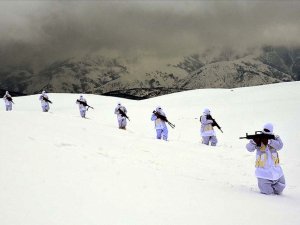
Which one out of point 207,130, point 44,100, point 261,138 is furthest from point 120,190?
point 44,100

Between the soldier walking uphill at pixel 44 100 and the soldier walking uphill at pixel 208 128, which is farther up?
the soldier walking uphill at pixel 44 100

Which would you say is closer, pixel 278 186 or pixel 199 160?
pixel 278 186

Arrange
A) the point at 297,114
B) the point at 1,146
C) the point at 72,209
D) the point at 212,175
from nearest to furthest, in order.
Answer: the point at 72,209 → the point at 1,146 → the point at 212,175 → the point at 297,114

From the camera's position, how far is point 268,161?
25.7 feet

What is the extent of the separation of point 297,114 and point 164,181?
A: 18.0 metres

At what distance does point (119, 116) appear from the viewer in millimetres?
20875

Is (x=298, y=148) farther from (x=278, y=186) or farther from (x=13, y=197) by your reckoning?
(x=13, y=197)

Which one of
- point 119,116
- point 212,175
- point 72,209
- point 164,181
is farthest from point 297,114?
point 72,209

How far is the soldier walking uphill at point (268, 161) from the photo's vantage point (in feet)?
→ 25.3

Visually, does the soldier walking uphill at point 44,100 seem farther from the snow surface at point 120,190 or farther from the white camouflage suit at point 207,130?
the snow surface at point 120,190

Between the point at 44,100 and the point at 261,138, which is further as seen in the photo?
the point at 44,100

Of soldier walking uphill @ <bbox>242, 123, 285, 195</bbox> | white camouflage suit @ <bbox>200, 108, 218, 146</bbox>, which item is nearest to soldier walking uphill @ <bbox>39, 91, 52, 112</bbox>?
white camouflage suit @ <bbox>200, 108, 218, 146</bbox>

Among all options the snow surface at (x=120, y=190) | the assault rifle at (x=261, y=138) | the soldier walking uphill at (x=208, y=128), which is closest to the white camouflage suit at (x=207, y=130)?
the soldier walking uphill at (x=208, y=128)

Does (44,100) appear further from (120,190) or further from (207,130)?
(120,190)
